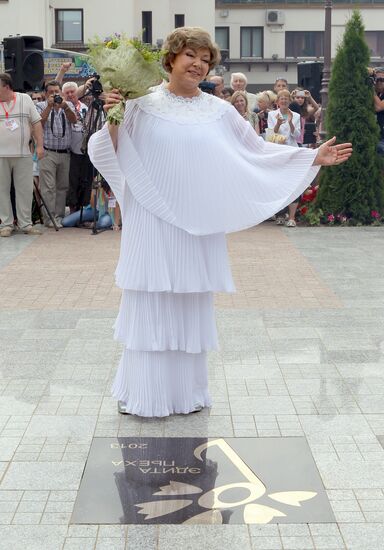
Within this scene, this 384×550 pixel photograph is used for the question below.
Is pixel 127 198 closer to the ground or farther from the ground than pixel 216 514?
farther from the ground

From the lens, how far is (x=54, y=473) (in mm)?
4910

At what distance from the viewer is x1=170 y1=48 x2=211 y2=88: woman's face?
5.36m

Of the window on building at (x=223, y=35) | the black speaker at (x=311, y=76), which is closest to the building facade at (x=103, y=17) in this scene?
the window on building at (x=223, y=35)

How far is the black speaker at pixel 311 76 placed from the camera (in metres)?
19.9

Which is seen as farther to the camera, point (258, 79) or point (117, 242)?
point (258, 79)

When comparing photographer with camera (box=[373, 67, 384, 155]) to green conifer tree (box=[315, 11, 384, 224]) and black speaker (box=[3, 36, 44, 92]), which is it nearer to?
green conifer tree (box=[315, 11, 384, 224])

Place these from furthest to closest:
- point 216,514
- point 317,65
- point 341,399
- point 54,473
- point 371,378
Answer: point 317,65 → point 371,378 → point 341,399 → point 54,473 → point 216,514

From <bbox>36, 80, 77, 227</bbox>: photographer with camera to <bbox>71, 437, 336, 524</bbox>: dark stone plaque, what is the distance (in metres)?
9.79

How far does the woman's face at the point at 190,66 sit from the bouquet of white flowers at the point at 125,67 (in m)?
0.09

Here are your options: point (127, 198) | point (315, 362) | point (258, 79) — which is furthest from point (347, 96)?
point (258, 79)

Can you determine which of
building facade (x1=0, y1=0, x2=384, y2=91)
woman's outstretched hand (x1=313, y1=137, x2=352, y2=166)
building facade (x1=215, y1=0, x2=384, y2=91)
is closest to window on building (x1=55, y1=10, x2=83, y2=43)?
building facade (x1=0, y1=0, x2=384, y2=91)

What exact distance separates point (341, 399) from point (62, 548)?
249 cm

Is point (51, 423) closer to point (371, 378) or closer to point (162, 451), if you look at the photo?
point (162, 451)

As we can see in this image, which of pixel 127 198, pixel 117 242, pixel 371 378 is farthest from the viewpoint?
→ pixel 117 242
